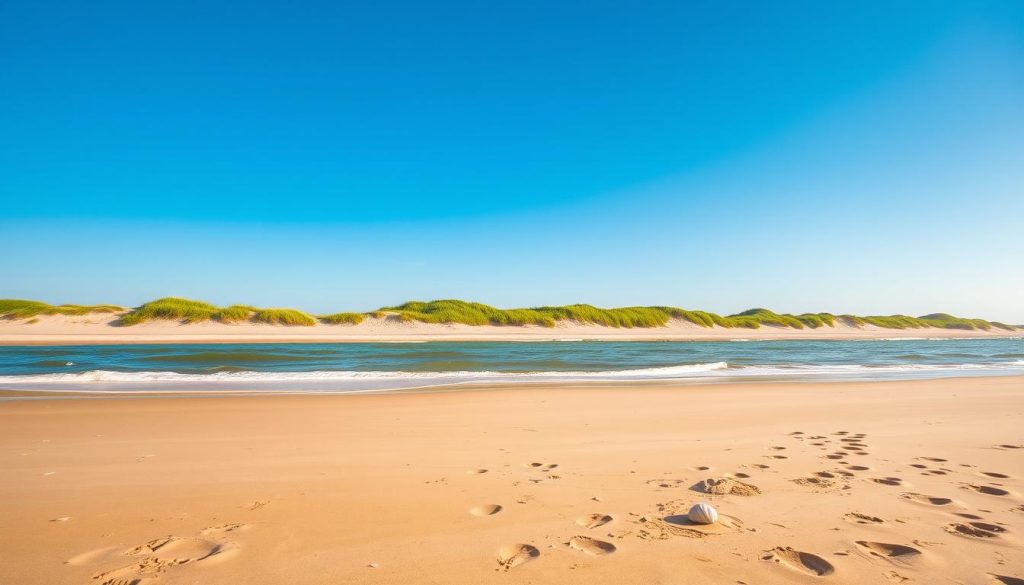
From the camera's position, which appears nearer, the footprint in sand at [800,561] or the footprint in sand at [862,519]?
the footprint in sand at [800,561]

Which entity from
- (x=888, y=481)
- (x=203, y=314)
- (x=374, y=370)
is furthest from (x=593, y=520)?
Result: (x=203, y=314)

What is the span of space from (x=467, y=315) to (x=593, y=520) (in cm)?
3268

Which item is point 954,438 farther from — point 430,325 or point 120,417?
point 430,325

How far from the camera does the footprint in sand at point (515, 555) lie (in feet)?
7.62

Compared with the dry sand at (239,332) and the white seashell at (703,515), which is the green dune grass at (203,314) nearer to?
the dry sand at (239,332)

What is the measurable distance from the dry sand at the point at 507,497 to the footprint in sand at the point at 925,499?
0.8 inches

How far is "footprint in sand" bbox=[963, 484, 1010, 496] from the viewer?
333 cm

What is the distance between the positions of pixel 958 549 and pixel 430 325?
3006 centimetres

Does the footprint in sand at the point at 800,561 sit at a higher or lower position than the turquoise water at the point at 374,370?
lower

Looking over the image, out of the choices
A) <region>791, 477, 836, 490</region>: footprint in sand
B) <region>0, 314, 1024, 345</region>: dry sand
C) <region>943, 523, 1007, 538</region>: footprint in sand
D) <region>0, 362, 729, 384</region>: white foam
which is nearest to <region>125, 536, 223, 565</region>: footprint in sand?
<region>791, 477, 836, 490</region>: footprint in sand

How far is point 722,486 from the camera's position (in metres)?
3.41

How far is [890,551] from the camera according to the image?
96.7 inches

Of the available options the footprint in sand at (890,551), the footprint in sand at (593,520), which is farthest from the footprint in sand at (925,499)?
the footprint in sand at (593,520)

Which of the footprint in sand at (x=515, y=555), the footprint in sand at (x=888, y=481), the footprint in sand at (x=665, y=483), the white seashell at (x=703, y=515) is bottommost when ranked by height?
the footprint in sand at (x=515, y=555)
